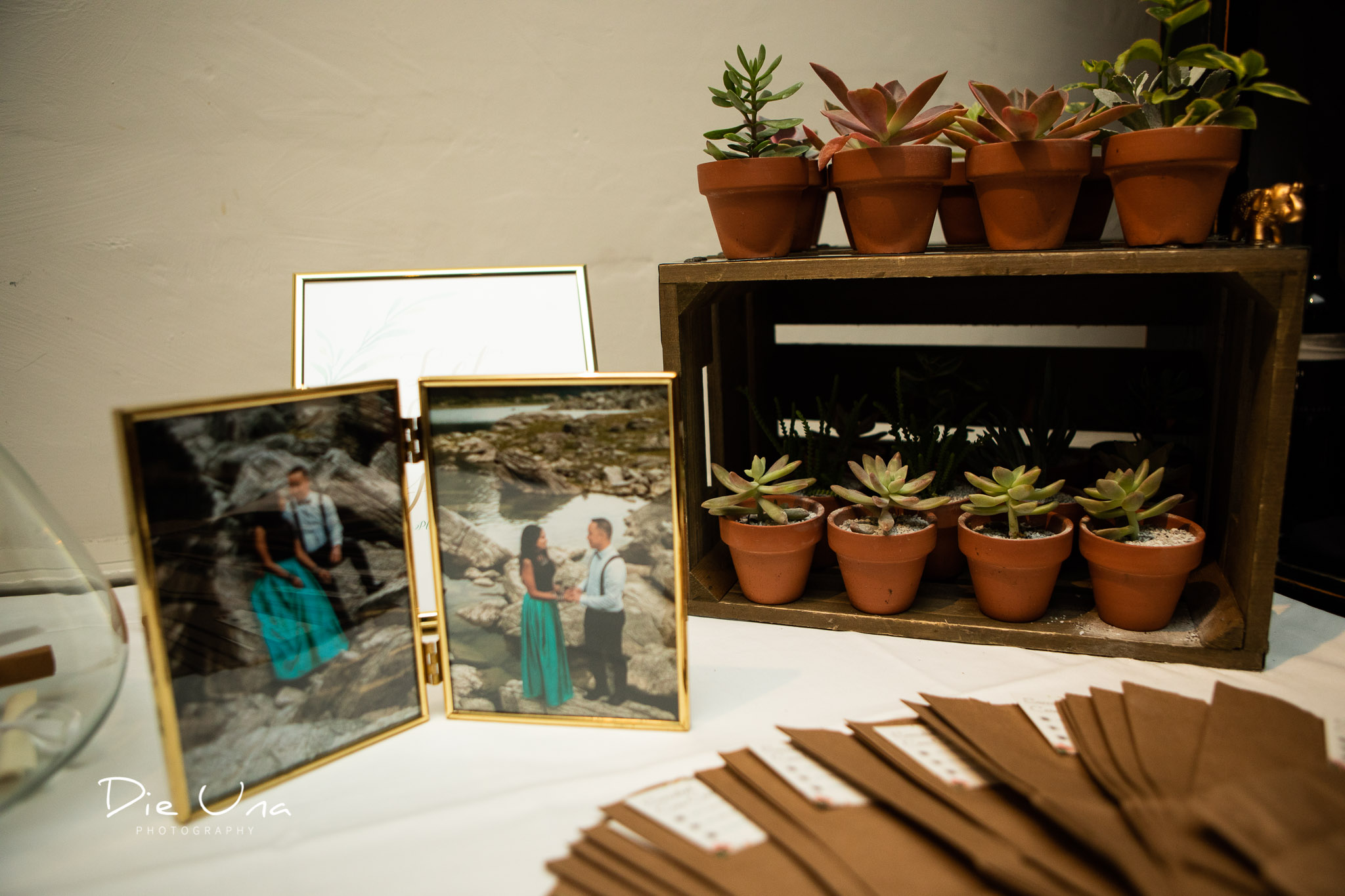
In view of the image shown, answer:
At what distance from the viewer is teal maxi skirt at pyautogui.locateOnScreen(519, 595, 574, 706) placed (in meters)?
0.72

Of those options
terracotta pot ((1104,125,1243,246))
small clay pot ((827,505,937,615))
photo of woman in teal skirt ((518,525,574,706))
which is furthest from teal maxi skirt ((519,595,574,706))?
terracotta pot ((1104,125,1243,246))

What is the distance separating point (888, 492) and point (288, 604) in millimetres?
578

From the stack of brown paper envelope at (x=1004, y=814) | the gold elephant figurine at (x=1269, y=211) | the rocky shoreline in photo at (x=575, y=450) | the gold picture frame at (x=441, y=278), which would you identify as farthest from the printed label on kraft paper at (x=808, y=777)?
the gold elephant figurine at (x=1269, y=211)

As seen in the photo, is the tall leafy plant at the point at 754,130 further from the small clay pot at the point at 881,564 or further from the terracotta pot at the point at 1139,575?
the terracotta pot at the point at 1139,575

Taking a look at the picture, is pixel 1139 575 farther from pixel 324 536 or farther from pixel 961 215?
pixel 324 536

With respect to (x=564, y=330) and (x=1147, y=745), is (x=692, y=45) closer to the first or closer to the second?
(x=564, y=330)

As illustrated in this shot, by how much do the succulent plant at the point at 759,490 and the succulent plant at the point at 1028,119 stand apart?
39 centimetres

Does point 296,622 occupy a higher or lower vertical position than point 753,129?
lower

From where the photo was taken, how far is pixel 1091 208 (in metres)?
0.97

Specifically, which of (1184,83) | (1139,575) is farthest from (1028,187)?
(1139,575)

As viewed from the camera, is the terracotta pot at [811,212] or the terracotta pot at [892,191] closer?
the terracotta pot at [892,191]

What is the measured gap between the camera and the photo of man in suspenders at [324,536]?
66 cm

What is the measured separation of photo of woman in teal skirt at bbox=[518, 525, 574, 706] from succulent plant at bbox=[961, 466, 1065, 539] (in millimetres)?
432

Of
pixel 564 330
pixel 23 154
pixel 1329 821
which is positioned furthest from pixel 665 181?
pixel 1329 821
